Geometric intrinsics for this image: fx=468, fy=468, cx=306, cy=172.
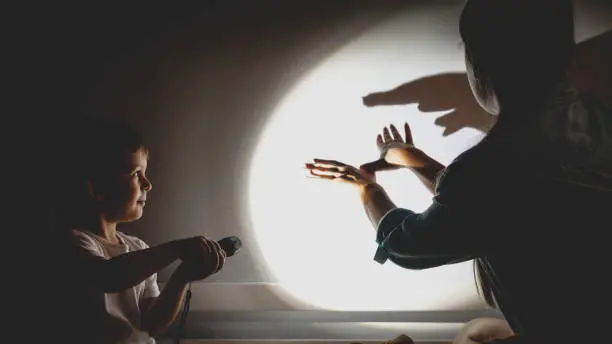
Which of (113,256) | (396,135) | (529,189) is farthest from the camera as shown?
(396,135)

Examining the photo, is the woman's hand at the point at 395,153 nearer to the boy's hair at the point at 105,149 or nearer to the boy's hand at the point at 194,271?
the boy's hand at the point at 194,271

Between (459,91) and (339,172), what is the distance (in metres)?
0.34

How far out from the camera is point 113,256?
0.91m

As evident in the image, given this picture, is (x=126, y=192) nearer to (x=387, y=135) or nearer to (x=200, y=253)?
(x=200, y=253)

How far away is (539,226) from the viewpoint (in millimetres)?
663

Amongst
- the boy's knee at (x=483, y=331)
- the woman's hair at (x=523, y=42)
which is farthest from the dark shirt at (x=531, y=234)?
the boy's knee at (x=483, y=331)

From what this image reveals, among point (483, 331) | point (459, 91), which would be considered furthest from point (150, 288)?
point (459, 91)

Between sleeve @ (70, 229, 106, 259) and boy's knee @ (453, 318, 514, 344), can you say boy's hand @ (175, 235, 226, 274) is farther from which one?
boy's knee @ (453, 318, 514, 344)

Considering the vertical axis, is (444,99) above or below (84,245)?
above

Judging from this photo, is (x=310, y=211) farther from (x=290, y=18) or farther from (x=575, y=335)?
(x=575, y=335)

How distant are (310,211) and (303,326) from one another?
10.5 inches

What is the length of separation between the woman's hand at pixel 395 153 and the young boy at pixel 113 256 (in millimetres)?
392

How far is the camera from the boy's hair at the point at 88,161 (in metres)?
0.92

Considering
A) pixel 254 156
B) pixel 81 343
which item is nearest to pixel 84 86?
pixel 254 156
